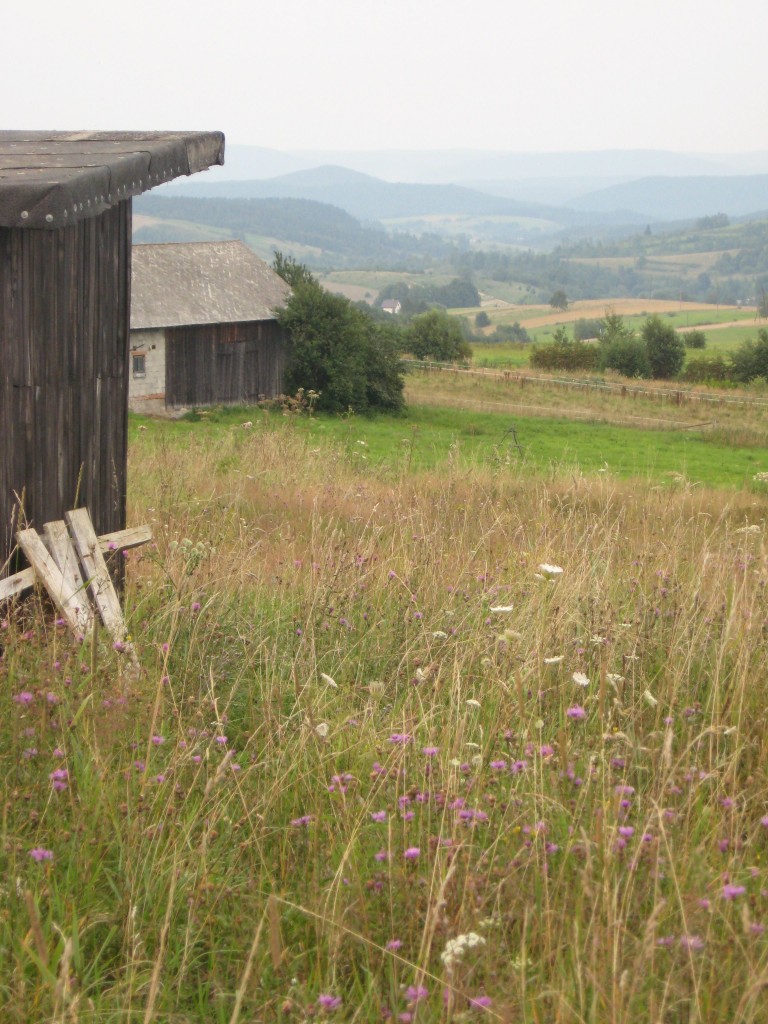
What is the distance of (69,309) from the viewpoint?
451 cm

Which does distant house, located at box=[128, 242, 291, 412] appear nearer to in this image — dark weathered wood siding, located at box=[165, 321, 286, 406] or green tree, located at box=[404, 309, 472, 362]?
dark weathered wood siding, located at box=[165, 321, 286, 406]

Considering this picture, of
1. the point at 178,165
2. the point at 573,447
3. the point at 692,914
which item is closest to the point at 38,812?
the point at 692,914

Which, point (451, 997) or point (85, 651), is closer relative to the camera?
point (451, 997)

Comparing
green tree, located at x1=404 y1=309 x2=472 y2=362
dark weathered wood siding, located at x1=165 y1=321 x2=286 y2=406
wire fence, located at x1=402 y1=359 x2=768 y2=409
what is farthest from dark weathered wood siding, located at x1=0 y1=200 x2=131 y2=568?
green tree, located at x1=404 y1=309 x2=472 y2=362

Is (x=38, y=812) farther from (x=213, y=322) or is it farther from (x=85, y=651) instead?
(x=213, y=322)

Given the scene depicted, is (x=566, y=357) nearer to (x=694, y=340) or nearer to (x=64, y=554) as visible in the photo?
(x=694, y=340)

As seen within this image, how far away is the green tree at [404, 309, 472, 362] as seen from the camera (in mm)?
54250

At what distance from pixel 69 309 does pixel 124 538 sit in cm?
106

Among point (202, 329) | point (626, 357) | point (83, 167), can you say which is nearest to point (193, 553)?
point (83, 167)

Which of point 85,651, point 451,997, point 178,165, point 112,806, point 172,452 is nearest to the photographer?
point 451,997

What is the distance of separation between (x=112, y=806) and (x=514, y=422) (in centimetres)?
2978

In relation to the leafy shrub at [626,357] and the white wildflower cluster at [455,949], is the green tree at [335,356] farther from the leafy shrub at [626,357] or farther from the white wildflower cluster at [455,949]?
the white wildflower cluster at [455,949]

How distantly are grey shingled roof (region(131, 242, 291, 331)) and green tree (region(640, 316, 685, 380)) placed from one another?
86.4ft

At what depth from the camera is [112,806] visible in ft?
8.73
